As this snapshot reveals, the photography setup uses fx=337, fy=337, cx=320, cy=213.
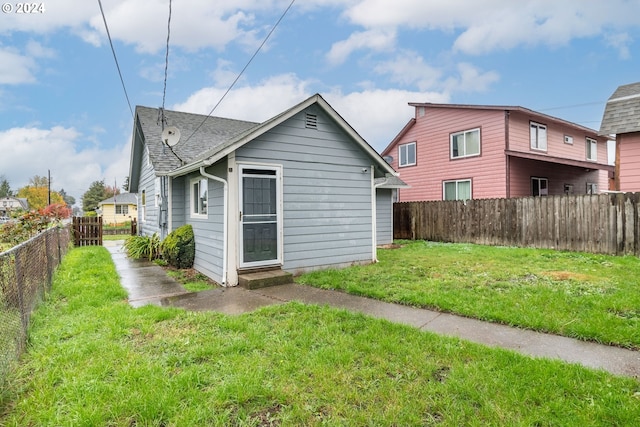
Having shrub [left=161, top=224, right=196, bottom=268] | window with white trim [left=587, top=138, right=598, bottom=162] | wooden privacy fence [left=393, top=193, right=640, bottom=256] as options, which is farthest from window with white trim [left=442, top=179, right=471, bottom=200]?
shrub [left=161, top=224, right=196, bottom=268]

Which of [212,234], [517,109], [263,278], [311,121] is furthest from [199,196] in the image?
[517,109]

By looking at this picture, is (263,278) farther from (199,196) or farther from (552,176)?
(552,176)

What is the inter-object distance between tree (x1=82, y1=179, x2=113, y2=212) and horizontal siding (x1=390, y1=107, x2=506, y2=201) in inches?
2196

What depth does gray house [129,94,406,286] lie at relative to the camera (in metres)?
6.54

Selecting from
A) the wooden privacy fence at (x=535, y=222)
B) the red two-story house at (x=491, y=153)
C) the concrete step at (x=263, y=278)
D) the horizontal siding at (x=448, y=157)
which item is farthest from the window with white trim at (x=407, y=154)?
the concrete step at (x=263, y=278)

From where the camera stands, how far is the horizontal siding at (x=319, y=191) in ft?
23.4

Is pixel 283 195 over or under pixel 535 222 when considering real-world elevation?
over

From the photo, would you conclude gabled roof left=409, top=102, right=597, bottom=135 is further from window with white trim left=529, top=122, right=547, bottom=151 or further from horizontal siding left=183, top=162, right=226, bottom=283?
horizontal siding left=183, top=162, right=226, bottom=283

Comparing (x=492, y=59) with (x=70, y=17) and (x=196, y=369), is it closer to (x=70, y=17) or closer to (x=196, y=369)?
(x=70, y=17)

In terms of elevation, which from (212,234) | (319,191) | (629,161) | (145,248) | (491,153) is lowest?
(145,248)

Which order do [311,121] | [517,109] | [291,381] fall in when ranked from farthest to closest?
[517,109] → [311,121] → [291,381]

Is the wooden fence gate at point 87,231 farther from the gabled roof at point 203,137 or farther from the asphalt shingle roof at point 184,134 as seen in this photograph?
the asphalt shingle roof at point 184,134

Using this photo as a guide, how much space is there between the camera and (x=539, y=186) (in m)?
16.5
